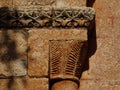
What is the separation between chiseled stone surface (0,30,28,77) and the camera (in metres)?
4.59

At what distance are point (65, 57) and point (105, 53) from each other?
504mm

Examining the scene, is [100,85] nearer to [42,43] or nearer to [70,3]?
[42,43]

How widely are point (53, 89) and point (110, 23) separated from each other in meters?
0.90

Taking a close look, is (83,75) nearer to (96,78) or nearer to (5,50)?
(96,78)

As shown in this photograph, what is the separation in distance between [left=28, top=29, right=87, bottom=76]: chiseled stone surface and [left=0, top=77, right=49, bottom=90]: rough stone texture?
2.5 inches

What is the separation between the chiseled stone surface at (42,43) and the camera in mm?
4594

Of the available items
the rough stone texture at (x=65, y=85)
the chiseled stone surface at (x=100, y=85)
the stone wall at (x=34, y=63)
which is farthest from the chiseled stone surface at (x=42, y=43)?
the chiseled stone surface at (x=100, y=85)

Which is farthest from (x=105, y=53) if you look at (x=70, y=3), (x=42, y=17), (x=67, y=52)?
(x=42, y=17)

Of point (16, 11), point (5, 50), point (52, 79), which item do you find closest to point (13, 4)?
point (16, 11)

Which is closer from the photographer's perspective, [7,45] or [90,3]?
[7,45]

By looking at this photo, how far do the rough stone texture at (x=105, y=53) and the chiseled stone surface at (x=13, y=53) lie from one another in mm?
638

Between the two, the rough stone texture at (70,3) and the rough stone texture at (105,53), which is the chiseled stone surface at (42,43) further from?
the rough stone texture at (105,53)

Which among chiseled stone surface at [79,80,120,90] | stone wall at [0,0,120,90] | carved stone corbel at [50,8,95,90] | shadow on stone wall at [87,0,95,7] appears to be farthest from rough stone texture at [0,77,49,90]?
shadow on stone wall at [87,0,95,7]

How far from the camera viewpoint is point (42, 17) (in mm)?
4656
